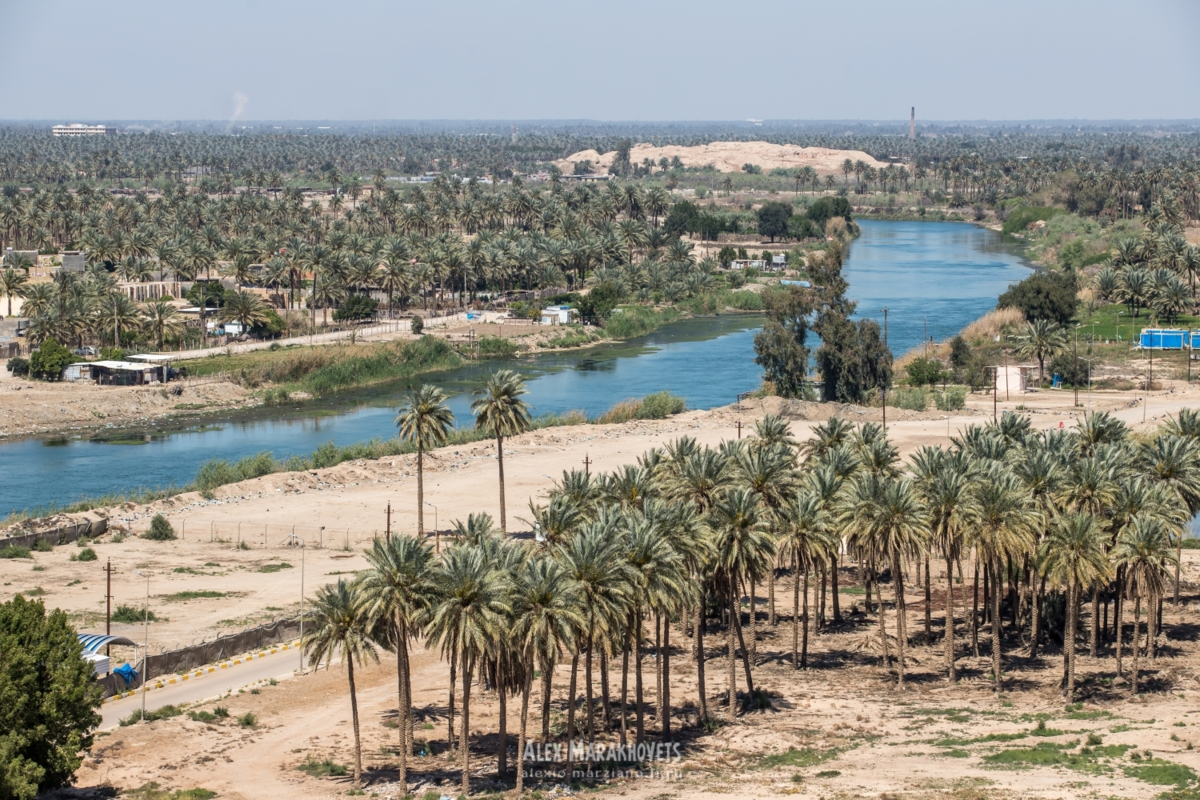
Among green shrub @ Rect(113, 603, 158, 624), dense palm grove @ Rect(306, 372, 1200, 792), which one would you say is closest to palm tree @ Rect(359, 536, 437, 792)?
dense palm grove @ Rect(306, 372, 1200, 792)

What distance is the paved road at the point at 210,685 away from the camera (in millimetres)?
45562

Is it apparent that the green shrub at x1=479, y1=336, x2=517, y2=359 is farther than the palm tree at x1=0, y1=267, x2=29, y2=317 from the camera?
No

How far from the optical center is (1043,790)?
1453 inches

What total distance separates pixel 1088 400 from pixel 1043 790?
71322mm

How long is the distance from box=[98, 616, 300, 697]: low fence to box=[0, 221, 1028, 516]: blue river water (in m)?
32.9

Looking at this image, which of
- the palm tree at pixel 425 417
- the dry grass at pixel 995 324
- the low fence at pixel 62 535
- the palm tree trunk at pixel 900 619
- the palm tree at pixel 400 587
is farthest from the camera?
the dry grass at pixel 995 324

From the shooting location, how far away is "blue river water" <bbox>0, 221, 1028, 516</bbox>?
295 feet

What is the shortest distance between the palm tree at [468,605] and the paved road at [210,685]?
12.5m

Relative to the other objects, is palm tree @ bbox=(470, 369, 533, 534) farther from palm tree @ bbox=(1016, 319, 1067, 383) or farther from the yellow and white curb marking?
palm tree @ bbox=(1016, 319, 1067, 383)

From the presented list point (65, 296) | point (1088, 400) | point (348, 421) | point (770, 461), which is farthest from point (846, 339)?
point (65, 296)

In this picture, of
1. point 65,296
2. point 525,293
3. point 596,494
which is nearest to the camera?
point 596,494

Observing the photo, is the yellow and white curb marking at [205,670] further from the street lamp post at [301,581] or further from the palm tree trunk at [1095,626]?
the palm tree trunk at [1095,626]

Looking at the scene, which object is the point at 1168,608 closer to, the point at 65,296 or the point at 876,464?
the point at 876,464

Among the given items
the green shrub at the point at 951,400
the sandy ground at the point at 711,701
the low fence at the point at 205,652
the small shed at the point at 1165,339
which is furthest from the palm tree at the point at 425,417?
the small shed at the point at 1165,339
